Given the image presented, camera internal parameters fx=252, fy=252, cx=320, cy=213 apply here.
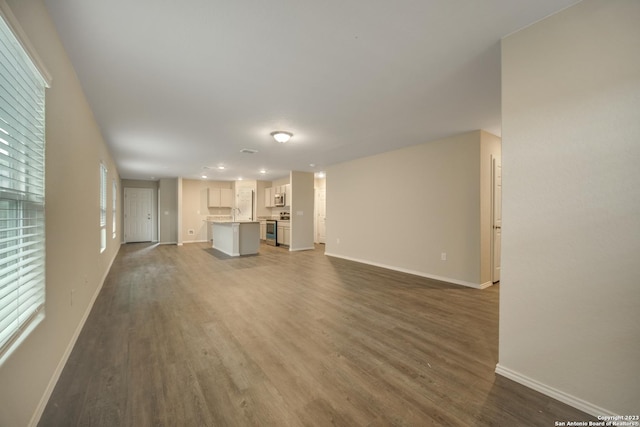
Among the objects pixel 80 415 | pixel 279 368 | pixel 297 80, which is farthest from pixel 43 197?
pixel 297 80

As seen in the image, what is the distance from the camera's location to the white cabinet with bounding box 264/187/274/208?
32.8 ft

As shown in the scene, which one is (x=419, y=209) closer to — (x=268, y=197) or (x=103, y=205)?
(x=103, y=205)

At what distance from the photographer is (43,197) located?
Result: 5.33ft

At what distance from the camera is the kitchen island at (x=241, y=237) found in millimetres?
6973

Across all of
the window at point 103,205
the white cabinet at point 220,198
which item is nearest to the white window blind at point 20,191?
the window at point 103,205

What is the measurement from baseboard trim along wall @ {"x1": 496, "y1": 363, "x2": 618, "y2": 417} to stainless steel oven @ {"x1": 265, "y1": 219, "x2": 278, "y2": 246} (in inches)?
319

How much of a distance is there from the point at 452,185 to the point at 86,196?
17.0 feet

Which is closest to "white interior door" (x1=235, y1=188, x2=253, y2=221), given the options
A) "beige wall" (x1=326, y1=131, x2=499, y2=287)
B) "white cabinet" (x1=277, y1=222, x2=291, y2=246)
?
"white cabinet" (x1=277, y1=222, x2=291, y2=246)

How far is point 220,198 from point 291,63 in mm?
8841

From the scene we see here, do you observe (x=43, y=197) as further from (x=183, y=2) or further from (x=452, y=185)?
(x=452, y=185)

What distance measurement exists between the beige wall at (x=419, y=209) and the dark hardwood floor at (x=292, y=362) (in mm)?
838

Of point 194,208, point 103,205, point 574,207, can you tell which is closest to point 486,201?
point 574,207

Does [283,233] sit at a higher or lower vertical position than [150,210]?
lower

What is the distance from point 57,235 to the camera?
188 centimetres
